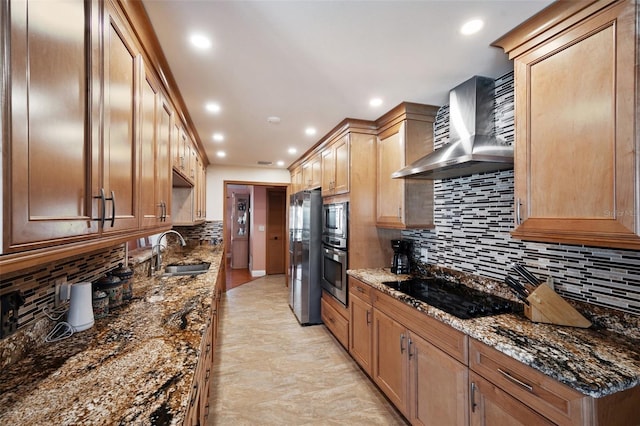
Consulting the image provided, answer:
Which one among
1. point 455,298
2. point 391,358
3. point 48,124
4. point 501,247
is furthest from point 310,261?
point 48,124

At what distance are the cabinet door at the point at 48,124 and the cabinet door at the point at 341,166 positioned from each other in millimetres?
2336

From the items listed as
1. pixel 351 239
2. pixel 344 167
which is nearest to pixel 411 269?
pixel 351 239

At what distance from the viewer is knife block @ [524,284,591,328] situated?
1.43 metres

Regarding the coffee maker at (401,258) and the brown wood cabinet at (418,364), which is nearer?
the brown wood cabinet at (418,364)

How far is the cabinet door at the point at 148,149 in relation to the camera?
1459 millimetres

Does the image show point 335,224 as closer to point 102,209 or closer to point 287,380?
point 287,380

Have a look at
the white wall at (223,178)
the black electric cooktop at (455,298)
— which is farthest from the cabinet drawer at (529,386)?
the white wall at (223,178)

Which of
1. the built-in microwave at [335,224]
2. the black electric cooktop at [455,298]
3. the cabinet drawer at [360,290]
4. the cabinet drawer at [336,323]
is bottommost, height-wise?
the cabinet drawer at [336,323]

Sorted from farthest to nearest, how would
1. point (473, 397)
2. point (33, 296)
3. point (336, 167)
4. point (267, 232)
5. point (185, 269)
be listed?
point (267, 232) < point (336, 167) < point (185, 269) < point (473, 397) < point (33, 296)

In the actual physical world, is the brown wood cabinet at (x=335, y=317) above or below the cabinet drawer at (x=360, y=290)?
below

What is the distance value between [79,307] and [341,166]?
98.5 inches

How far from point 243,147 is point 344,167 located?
1.72m

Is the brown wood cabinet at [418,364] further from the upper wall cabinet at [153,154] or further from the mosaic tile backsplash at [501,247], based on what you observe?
the upper wall cabinet at [153,154]

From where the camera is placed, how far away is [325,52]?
67.2 inches
